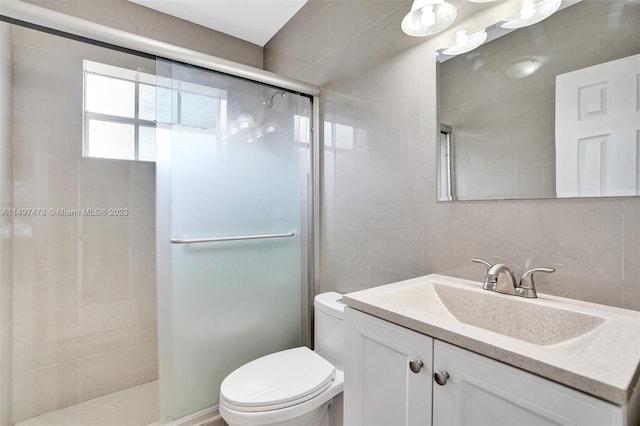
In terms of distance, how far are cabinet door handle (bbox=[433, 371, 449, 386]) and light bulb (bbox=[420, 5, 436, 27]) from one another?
46.0 inches

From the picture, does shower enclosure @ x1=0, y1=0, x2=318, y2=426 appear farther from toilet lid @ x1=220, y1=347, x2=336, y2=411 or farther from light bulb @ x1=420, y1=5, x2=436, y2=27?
light bulb @ x1=420, y1=5, x2=436, y2=27

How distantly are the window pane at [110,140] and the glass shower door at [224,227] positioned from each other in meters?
0.66

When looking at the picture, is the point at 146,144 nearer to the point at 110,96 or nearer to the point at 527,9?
the point at 110,96

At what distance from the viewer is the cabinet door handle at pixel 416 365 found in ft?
2.35

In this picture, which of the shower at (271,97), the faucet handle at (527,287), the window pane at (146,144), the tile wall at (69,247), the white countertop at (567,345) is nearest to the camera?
the white countertop at (567,345)

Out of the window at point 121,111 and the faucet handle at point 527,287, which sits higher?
the window at point 121,111

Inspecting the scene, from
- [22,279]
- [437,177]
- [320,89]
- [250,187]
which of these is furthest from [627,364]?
[22,279]

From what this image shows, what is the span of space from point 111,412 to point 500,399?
207 cm

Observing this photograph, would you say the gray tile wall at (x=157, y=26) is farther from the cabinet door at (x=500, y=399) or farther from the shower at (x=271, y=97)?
the cabinet door at (x=500, y=399)

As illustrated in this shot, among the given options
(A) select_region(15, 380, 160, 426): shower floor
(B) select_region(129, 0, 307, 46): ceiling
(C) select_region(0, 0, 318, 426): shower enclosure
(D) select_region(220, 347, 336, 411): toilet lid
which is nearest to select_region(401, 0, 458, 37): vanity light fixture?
(C) select_region(0, 0, 318, 426): shower enclosure

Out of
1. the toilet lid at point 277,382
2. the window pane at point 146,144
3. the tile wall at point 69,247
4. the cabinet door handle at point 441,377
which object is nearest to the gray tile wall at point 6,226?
the tile wall at point 69,247

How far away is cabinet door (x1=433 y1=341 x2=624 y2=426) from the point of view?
1.59ft

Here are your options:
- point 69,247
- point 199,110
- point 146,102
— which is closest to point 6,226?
point 69,247

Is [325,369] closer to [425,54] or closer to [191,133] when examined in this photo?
[191,133]
